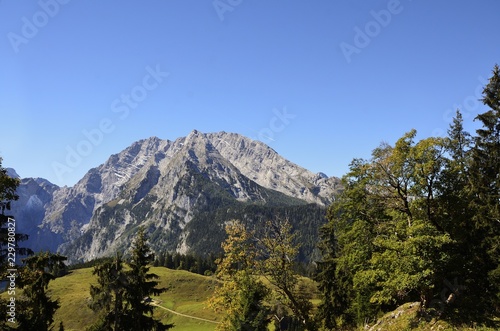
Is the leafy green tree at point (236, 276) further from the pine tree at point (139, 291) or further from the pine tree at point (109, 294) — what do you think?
the pine tree at point (109, 294)

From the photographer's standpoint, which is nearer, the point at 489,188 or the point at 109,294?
the point at 489,188

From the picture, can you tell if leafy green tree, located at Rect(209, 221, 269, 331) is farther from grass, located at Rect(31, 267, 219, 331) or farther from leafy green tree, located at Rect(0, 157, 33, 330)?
grass, located at Rect(31, 267, 219, 331)

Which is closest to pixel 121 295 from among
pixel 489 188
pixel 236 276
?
pixel 236 276

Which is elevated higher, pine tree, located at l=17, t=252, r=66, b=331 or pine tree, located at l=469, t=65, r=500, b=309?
pine tree, located at l=469, t=65, r=500, b=309

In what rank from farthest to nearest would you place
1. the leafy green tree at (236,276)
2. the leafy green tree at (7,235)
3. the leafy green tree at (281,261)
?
the leafy green tree at (281,261), the leafy green tree at (236,276), the leafy green tree at (7,235)

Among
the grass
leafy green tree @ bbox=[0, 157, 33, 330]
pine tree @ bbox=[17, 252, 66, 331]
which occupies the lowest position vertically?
the grass

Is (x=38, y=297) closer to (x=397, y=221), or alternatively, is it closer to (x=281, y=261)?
(x=281, y=261)

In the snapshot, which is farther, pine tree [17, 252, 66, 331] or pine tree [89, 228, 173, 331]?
pine tree [89, 228, 173, 331]

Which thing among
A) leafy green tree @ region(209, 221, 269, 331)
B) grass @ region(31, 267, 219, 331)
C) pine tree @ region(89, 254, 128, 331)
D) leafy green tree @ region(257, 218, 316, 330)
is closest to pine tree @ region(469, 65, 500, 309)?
leafy green tree @ region(257, 218, 316, 330)

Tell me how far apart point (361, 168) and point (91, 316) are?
10392 cm

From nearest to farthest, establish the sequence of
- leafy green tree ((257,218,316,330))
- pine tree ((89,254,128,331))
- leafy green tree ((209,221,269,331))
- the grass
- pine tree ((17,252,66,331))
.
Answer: leafy green tree ((209,221,269,331)) < leafy green tree ((257,218,316,330)) < pine tree ((17,252,66,331)) < pine tree ((89,254,128,331)) < the grass

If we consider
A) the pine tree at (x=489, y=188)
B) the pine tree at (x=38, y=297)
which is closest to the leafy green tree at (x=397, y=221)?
the pine tree at (x=489, y=188)

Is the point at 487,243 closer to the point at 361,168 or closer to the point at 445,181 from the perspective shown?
the point at 445,181

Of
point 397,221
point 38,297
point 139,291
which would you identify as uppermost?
point 397,221
